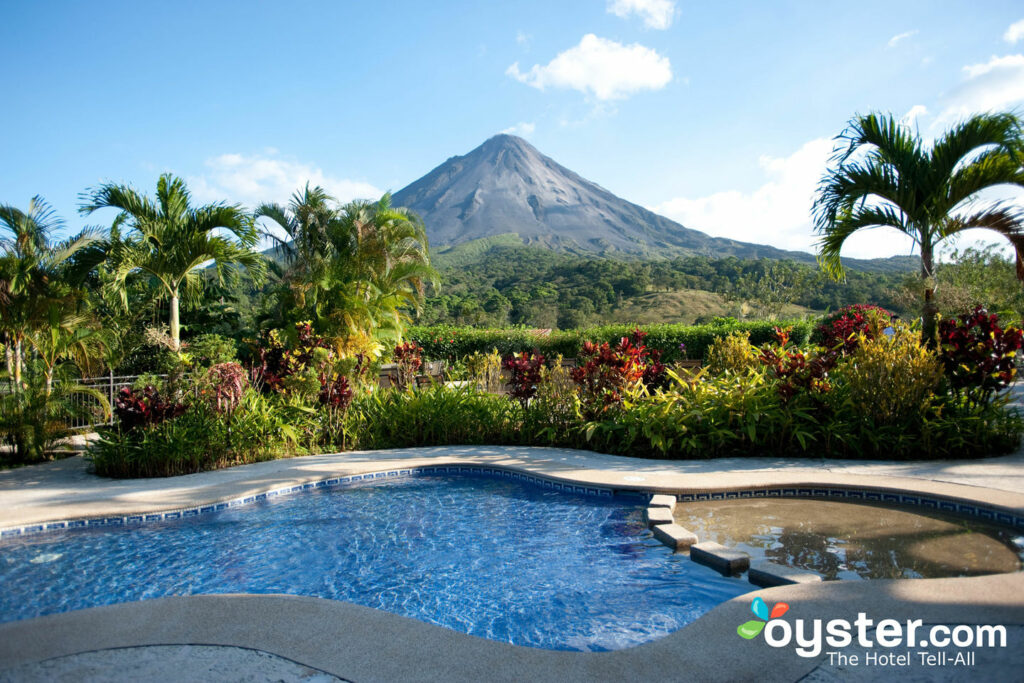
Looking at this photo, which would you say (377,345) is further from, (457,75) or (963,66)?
(457,75)

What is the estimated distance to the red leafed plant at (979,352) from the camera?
236 inches

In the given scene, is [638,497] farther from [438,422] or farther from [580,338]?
[580,338]

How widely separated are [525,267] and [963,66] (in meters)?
47.6

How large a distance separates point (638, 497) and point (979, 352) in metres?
3.96

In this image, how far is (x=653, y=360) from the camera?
26.3 feet

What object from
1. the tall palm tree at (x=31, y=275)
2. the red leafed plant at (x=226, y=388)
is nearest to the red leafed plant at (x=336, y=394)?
the red leafed plant at (x=226, y=388)

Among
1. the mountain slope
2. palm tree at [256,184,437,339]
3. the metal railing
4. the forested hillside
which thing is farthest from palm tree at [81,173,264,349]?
the mountain slope

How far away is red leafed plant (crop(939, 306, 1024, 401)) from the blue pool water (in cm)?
399

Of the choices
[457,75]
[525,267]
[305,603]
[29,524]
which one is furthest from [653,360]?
[525,267]

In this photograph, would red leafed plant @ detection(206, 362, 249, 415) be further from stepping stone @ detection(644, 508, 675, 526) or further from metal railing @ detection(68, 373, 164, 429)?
stepping stone @ detection(644, 508, 675, 526)

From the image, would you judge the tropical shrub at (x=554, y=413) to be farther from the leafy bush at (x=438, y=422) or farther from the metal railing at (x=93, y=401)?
the metal railing at (x=93, y=401)

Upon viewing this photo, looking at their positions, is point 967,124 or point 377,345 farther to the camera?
point 377,345

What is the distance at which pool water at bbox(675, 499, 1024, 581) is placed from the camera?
3396 mm

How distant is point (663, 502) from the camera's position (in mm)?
4715
